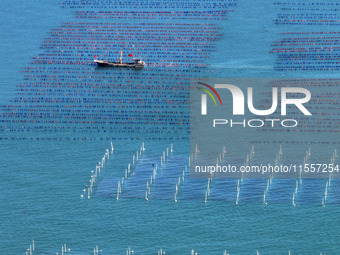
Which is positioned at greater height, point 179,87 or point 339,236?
point 179,87

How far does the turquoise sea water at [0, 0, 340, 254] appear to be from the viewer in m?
144

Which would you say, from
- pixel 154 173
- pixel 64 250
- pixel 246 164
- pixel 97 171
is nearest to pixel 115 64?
pixel 97 171

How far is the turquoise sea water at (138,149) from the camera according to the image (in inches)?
5664

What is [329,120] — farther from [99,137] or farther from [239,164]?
[99,137]

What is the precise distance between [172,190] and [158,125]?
2078 cm

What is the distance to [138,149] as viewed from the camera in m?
166

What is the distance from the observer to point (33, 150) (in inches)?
6550

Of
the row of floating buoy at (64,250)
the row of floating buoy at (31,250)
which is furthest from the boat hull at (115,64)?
the row of floating buoy at (31,250)

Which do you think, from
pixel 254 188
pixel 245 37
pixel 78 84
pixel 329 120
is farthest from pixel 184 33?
pixel 254 188

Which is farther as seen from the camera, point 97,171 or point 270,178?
point 97,171

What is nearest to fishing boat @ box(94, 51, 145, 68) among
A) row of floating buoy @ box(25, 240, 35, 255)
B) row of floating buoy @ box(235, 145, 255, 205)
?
row of floating buoy @ box(235, 145, 255, 205)

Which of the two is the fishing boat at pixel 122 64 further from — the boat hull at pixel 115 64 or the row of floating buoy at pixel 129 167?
the row of floating buoy at pixel 129 167

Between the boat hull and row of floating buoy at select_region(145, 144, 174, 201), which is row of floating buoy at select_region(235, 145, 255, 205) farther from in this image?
the boat hull

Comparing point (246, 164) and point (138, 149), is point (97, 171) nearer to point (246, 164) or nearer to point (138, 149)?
point (138, 149)
